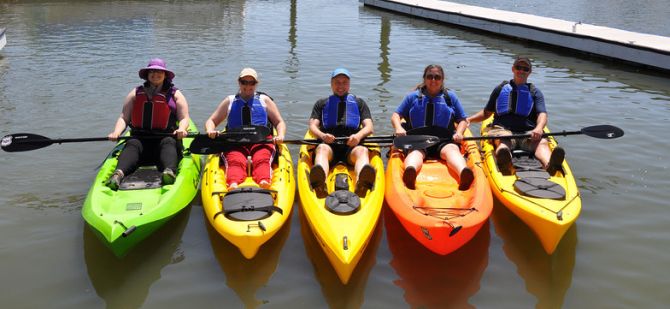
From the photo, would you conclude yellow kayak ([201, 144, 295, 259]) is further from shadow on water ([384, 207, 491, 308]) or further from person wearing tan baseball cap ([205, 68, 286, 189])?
shadow on water ([384, 207, 491, 308])

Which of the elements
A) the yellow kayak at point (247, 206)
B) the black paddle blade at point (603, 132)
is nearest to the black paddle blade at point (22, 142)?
the yellow kayak at point (247, 206)

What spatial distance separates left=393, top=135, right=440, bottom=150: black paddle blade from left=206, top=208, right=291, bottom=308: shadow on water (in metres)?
1.43

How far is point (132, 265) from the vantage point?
13.4 ft

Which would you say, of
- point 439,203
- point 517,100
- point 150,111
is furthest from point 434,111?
point 150,111

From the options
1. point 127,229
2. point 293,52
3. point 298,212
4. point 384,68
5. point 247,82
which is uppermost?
point 247,82

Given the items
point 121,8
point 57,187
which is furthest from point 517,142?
point 121,8

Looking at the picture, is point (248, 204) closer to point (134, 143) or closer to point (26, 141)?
point (134, 143)

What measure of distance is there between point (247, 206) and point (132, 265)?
990 mm

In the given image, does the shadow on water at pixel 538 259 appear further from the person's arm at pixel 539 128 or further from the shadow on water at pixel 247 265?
the shadow on water at pixel 247 265

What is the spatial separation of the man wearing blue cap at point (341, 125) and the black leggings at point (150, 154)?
1.34 m

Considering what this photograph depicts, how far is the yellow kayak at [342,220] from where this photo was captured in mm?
3719

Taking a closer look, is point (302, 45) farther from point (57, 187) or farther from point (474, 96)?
point (57, 187)

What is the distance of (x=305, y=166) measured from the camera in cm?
498

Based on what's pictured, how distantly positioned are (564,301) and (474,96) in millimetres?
5736
